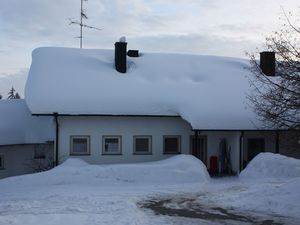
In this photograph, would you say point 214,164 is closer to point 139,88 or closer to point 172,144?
point 172,144

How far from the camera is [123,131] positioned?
88.1 feet

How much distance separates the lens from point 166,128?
27438 millimetres

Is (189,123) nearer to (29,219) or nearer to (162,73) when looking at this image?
(162,73)

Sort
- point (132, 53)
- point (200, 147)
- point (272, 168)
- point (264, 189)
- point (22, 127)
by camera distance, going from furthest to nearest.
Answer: point (132, 53)
point (22, 127)
point (200, 147)
point (272, 168)
point (264, 189)

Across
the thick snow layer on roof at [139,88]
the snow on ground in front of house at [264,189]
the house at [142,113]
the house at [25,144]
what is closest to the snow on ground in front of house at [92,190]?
the snow on ground in front of house at [264,189]

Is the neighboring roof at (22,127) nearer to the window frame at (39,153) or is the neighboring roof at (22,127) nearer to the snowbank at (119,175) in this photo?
the window frame at (39,153)

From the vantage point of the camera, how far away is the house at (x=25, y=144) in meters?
29.7

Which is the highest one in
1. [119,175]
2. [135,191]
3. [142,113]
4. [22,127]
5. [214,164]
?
[142,113]

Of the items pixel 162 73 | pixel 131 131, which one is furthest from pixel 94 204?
pixel 162 73

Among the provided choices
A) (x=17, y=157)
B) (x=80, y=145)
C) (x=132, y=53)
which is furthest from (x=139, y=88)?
(x=17, y=157)

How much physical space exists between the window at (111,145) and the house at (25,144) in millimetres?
3982

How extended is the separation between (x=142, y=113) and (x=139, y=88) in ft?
7.02

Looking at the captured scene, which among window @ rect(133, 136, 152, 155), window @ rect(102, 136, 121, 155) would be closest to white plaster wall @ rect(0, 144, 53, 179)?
window @ rect(102, 136, 121, 155)

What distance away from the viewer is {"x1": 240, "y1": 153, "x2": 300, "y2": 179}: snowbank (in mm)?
22906
